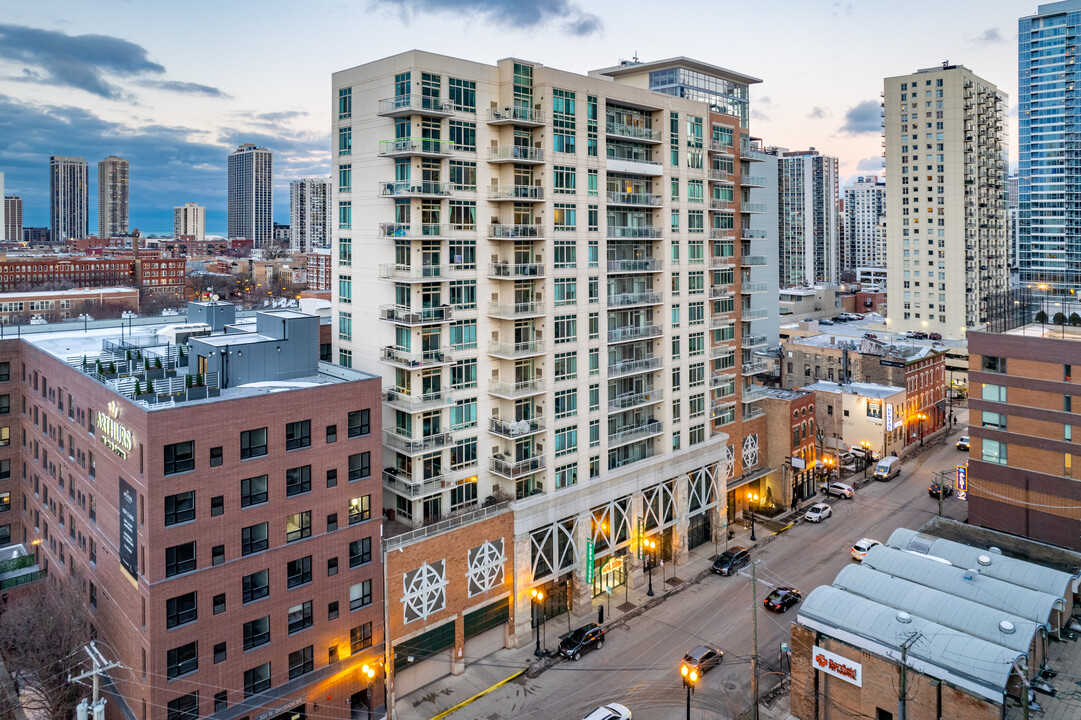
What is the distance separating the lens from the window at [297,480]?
128ft

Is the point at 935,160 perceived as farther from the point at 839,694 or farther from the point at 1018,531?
the point at 839,694

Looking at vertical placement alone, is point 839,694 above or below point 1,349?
below

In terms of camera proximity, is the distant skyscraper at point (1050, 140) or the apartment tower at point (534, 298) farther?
the distant skyscraper at point (1050, 140)

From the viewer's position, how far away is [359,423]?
41.9 metres

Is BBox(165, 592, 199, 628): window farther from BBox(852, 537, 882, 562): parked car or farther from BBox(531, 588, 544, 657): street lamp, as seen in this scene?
BBox(852, 537, 882, 562): parked car

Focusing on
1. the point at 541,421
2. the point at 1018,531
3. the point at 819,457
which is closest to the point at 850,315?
the point at 819,457

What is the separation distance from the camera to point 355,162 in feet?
159

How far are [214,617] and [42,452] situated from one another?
26512 millimetres

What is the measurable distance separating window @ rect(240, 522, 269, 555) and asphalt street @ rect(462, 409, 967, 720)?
1582 cm

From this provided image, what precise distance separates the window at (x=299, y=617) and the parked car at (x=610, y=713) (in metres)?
16.5

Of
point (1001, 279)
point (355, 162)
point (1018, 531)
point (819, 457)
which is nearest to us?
point (355, 162)

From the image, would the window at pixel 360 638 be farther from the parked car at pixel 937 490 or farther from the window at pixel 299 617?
the parked car at pixel 937 490

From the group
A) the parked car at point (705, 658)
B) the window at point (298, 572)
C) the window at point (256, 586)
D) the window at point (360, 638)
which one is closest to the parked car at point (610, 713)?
the parked car at point (705, 658)

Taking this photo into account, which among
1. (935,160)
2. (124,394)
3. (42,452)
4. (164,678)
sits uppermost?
(935,160)
